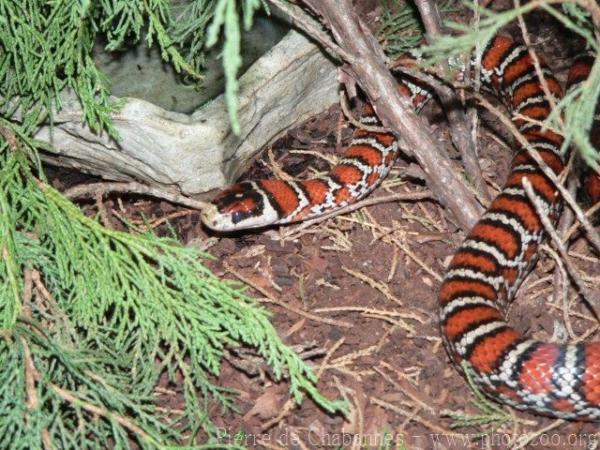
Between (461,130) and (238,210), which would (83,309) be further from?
(461,130)

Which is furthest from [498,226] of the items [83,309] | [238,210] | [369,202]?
[83,309]

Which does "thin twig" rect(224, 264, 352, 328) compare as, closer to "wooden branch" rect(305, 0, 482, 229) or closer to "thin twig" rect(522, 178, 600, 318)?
"wooden branch" rect(305, 0, 482, 229)

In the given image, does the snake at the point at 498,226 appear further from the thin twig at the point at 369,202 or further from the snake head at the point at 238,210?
the thin twig at the point at 369,202

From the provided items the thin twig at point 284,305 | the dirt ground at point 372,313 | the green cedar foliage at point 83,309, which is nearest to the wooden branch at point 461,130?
the dirt ground at point 372,313

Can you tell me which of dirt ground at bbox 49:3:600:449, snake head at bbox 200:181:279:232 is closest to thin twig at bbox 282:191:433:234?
dirt ground at bbox 49:3:600:449

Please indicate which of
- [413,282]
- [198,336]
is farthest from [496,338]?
[198,336]

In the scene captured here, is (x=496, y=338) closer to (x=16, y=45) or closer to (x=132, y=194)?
(x=132, y=194)
